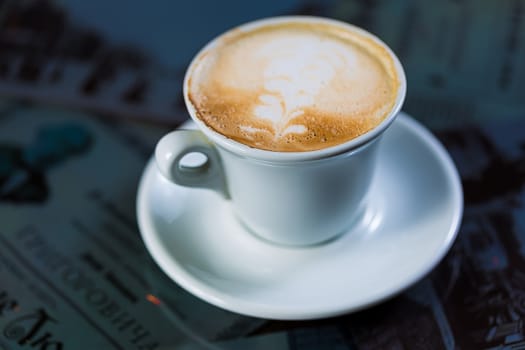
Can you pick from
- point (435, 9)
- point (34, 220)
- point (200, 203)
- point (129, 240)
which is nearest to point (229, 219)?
point (200, 203)

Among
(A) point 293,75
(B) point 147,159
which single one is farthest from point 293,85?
(B) point 147,159

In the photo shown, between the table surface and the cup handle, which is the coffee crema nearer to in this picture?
the cup handle

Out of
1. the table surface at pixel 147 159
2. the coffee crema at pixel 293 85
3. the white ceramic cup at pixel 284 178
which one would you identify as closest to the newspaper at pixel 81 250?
the table surface at pixel 147 159

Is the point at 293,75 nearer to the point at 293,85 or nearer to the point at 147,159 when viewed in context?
the point at 293,85

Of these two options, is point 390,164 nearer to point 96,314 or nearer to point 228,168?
point 228,168

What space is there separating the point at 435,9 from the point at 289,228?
609 millimetres

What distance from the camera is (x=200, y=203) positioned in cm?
67

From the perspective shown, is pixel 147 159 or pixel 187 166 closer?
pixel 187 166

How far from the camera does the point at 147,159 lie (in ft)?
2.69

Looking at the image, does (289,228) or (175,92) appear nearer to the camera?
(289,228)

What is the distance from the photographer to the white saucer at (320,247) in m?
0.54

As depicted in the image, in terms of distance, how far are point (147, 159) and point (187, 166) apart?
25 centimetres

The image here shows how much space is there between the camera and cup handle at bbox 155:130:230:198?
1.84 feet

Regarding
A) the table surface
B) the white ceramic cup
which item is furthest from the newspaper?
the white ceramic cup
